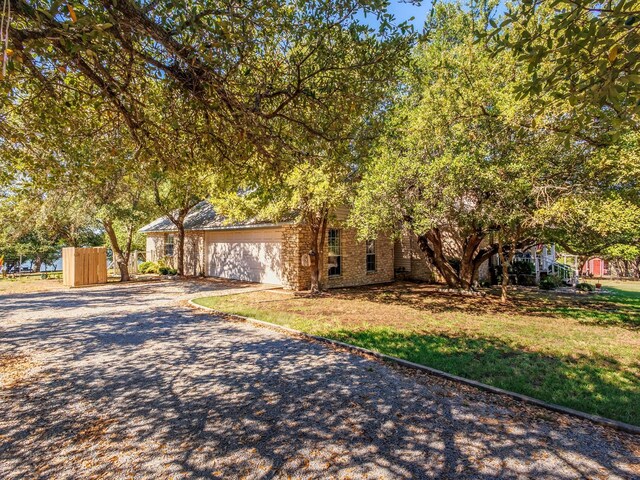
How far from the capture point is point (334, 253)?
1430cm

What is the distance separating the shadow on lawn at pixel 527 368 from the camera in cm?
389

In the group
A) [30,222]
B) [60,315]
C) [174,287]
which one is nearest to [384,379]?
[60,315]

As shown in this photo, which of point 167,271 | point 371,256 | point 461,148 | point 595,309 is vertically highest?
point 461,148

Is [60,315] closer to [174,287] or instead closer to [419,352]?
[174,287]

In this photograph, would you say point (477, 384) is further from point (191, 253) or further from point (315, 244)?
point (191, 253)

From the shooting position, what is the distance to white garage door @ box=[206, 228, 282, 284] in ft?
46.8

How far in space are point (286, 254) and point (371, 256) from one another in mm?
4374

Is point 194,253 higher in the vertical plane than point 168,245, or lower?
lower

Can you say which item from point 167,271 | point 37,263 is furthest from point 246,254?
point 37,263

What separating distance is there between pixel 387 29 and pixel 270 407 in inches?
180

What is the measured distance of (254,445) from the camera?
300cm

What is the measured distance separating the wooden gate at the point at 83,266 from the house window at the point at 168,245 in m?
4.35

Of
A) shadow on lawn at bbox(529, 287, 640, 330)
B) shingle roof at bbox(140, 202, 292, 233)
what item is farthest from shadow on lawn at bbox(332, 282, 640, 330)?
shingle roof at bbox(140, 202, 292, 233)

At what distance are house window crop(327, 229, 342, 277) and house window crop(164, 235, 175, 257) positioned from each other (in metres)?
10.5
